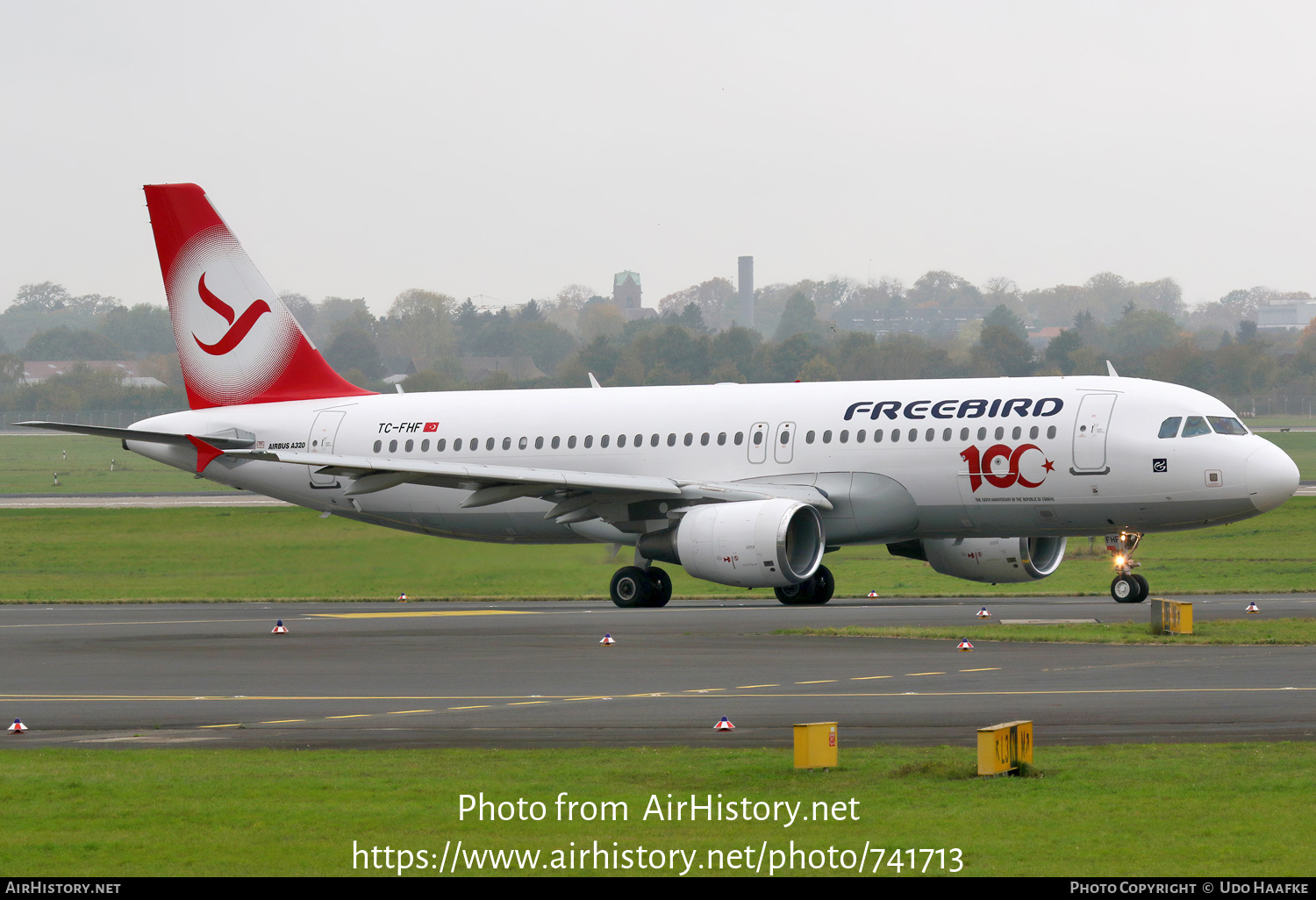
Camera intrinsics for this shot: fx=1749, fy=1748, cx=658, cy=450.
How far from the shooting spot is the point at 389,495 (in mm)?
39156

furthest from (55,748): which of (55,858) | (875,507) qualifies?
(875,507)

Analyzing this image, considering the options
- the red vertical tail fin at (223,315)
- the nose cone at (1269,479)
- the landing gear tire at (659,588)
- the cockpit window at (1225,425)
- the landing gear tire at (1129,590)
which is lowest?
the landing gear tire at (1129,590)

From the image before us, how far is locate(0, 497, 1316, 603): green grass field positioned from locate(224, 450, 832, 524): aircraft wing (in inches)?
159

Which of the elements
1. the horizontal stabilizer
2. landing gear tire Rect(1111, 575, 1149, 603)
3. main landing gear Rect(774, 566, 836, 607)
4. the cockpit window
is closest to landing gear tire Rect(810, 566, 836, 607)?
main landing gear Rect(774, 566, 836, 607)

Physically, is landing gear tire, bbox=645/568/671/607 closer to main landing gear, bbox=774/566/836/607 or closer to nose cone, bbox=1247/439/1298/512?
main landing gear, bbox=774/566/836/607

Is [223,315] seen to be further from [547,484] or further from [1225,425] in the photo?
[1225,425]

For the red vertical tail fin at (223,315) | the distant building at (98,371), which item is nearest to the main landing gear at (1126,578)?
the red vertical tail fin at (223,315)

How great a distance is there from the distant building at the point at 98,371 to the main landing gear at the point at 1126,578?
9835cm

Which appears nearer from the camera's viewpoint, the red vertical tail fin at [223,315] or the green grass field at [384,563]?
the green grass field at [384,563]

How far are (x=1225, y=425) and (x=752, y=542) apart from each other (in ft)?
30.0

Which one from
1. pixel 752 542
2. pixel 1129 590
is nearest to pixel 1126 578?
pixel 1129 590

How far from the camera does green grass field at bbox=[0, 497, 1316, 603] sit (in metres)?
40.3

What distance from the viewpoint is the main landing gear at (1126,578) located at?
34.0 meters

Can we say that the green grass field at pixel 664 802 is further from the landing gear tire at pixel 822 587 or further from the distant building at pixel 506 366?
the distant building at pixel 506 366
